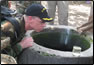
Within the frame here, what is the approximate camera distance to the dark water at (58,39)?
8.64 ft

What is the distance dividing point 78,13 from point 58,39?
12.4ft

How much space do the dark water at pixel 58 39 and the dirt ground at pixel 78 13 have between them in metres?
2.23

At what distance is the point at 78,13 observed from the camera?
6402mm

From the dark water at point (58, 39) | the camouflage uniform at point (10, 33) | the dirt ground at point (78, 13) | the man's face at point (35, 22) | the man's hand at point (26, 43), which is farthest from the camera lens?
the dirt ground at point (78, 13)

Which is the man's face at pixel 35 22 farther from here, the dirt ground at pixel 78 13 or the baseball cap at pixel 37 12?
the dirt ground at pixel 78 13

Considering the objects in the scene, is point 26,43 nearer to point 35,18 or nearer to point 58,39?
point 35,18

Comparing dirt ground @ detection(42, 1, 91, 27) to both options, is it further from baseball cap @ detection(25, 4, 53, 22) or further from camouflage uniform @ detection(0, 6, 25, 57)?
camouflage uniform @ detection(0, 6, 25, 57)

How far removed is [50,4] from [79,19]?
2.05 m

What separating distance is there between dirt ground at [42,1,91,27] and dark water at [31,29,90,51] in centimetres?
223

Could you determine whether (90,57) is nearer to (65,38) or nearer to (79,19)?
(65,38)

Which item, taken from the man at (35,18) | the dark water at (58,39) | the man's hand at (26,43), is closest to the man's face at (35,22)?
the man at (35,18)

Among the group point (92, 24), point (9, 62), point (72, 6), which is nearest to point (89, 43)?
point (92, 24)

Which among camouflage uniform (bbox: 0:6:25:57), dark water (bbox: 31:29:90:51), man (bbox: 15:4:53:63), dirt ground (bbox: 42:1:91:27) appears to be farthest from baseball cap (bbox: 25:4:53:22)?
dirt ground (bbox: 42:1:91:27)

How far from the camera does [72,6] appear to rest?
7.34 meters
